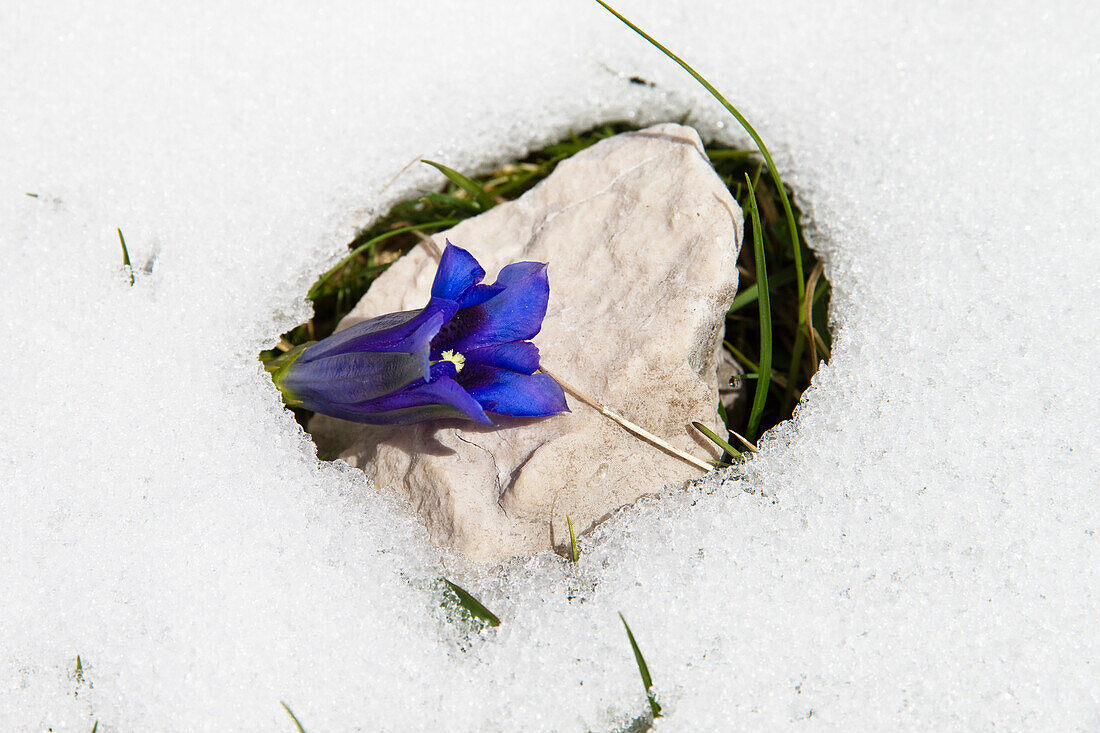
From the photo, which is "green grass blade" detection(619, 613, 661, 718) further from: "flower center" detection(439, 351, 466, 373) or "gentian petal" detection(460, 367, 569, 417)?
"flower center" detection(439, 351, 466, 373)

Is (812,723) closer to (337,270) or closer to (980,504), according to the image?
(980,504)

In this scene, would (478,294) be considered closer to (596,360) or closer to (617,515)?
(596,360)

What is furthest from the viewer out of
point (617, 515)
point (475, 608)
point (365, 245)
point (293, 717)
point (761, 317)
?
point (365, 245)

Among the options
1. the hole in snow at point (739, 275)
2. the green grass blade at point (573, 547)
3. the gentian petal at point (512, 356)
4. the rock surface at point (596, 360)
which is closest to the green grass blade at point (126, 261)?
the hole in snow at point (739, 275)

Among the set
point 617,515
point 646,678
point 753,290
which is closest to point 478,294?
point 617,515

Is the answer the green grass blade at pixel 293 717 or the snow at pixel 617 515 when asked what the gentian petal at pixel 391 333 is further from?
the green grass blade at pixel 293 717

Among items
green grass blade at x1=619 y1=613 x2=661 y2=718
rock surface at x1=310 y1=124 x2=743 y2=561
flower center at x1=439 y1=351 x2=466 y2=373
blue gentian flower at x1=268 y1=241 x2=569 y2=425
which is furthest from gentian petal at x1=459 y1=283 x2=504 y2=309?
green grass blade at x1=619 y1=613 x2=661 y2=718

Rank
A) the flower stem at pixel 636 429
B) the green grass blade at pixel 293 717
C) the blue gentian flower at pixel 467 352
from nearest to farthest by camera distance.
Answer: the green grass blade at pixel 293 717 < the blue gentian flower at pixel 467 352 < the flower stem at pixel 636 429
